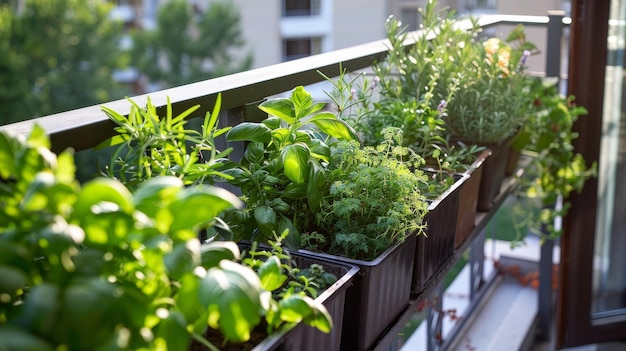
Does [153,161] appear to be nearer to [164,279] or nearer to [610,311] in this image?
[164,279]

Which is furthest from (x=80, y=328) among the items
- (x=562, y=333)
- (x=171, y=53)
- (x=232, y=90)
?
(x=171, y=53)

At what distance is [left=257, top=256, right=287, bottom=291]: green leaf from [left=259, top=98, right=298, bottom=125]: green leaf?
0.34 m

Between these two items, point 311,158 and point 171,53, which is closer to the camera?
point 311,158

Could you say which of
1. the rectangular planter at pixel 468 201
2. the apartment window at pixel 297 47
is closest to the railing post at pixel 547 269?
the rectangular planter at pixel 468 201

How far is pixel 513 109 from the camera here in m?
1.79

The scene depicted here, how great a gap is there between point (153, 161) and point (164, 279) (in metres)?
0.28

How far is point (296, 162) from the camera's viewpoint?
103 centimetres

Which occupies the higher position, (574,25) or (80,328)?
(574,25)

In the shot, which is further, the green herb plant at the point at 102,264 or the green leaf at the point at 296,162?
the green leaf at the point at 296,162

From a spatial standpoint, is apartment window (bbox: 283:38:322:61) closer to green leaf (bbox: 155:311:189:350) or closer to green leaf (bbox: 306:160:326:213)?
green leaf (bbox: 306:160:326:213)

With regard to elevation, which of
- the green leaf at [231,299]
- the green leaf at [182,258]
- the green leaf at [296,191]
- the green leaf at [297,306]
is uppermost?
the green leaf at [182,258]

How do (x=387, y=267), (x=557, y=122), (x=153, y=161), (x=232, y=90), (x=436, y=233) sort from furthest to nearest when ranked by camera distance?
(x=557, y=122) → (x=436, y=233) → (x=232, y=90) → (x=387, y=267) → (x=153, y=161)

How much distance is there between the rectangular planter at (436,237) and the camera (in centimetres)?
125

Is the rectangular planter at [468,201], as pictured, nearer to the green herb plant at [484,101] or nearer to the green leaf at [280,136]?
the green herb plant at [484,101]
